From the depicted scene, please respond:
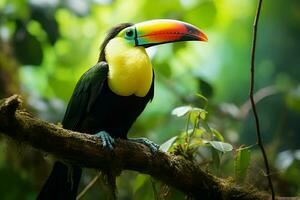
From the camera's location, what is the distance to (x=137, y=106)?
2352 millimetres

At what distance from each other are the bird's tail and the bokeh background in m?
0.52

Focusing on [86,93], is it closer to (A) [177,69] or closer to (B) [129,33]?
(B) [129,33]

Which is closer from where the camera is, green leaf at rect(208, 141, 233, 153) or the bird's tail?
green leaf at rect(208, 141, 233, 153)

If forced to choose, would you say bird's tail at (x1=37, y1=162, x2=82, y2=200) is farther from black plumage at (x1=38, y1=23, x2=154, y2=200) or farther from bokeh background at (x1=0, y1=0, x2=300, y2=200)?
bokeh background at (x1=0, y1=0, x2=300, y2=200)

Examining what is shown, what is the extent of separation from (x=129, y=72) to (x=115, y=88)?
96mm

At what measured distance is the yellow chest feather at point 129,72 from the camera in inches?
88.7

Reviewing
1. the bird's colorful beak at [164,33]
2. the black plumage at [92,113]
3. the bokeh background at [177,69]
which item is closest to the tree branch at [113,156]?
the black plumage at [92,113]

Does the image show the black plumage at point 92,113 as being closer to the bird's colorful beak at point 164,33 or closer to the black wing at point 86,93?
the black wing at point 86,93

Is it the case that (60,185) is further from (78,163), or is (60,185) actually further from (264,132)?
(264,132)

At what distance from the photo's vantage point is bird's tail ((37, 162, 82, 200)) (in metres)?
2.33

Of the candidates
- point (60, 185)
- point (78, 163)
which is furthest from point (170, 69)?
point (78, 163)

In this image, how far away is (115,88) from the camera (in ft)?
7.44

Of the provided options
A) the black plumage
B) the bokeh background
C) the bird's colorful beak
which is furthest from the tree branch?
the bird's colorful beak

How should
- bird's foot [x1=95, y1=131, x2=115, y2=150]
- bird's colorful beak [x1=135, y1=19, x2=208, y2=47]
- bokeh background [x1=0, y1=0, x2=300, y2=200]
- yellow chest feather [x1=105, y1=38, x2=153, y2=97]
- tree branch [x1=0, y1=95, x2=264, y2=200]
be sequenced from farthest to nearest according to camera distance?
1. bokeh background [x1=0, y1=0, x2=300, y2=200]
2. bird's colorful beak [x1=135, y1=19, x2=208, y2=47]
3. yellow chest feather [x1=105, y1=38, x2=153, y2=97]
4. bird's foot [x1=95, y1=131, x2=115, y2=150]
5. tree branch [x1=0, y1=95, x2=264, y2=200]
